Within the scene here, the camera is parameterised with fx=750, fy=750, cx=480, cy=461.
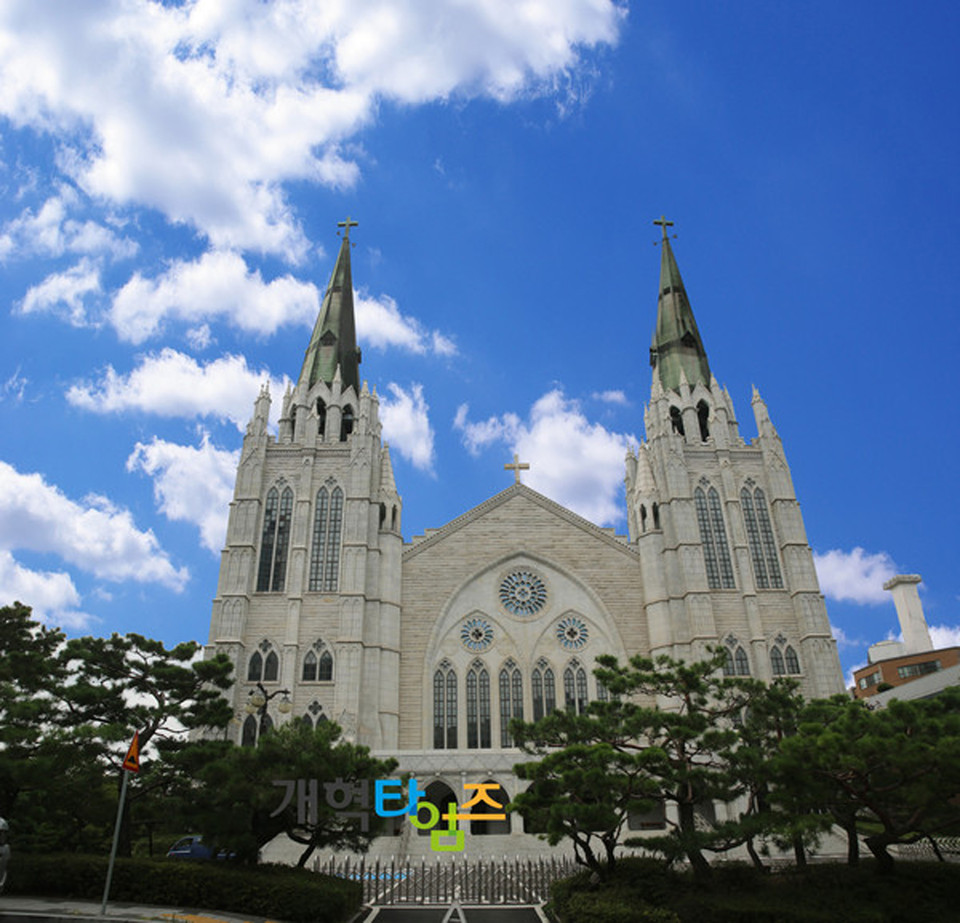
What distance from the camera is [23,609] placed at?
22516 mm

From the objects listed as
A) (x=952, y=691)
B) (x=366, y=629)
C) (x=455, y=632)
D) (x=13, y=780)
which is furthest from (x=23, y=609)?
(x=952, y=691)

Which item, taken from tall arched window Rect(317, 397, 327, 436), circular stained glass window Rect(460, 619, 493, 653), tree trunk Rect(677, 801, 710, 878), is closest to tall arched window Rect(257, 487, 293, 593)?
tall arched window Rect(317, 397, 327, 436)

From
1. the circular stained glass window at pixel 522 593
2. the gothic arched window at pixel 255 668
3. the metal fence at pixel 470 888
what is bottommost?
the metal fence at pixel 470 888

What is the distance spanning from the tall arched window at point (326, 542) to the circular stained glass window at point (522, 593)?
25.7ft

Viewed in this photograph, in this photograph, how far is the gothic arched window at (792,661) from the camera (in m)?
33.2

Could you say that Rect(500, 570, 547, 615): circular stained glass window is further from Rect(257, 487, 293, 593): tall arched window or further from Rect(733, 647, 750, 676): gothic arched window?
Rect(257, 487, 293, 593): tall arched window

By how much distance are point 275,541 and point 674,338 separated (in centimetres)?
2493

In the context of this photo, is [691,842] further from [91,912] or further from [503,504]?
[503,504]

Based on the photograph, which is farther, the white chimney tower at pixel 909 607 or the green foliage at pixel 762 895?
the white chimney tower at pixel 909 607

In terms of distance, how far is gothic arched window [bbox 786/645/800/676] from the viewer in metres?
33.2

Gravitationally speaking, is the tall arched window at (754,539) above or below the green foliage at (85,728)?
above

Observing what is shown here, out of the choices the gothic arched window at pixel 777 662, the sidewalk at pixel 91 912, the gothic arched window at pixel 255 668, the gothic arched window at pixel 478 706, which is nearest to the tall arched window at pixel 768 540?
the gothic arched window at pixel 777 662

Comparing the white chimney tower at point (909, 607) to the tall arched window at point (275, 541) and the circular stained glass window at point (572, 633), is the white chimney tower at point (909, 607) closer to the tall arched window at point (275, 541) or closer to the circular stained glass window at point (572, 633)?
the circular stained glass window at point (572, 633)

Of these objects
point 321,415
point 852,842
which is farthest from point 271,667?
point 852,842
